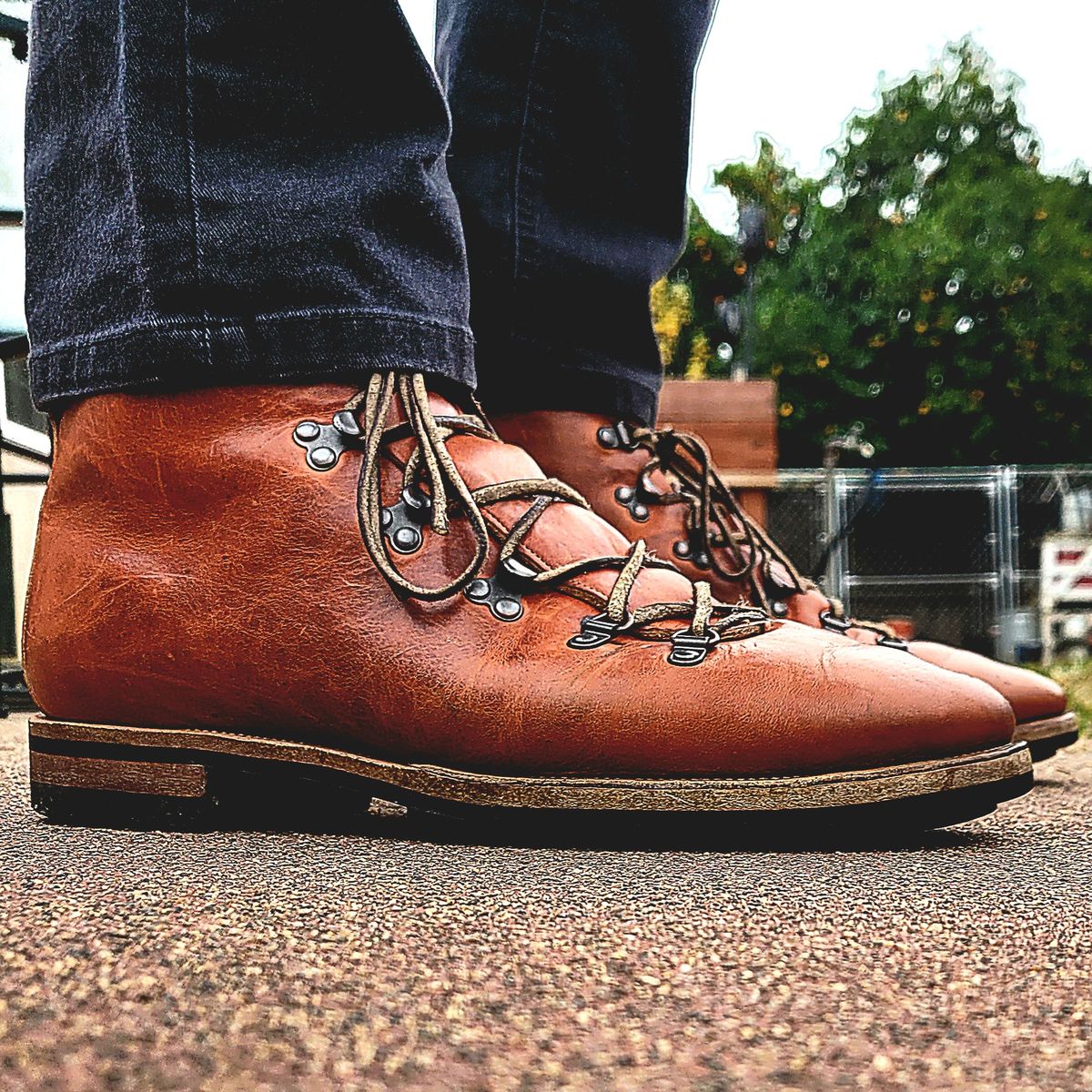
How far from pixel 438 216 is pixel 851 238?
18910mm

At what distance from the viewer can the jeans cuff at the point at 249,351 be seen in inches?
28.3

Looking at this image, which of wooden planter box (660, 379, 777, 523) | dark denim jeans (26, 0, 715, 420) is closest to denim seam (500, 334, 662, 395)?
dark denim jeans (26, 0, 715, 420)

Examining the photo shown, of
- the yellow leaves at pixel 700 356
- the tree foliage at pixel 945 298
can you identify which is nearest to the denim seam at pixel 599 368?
the tree foliage at pixel 945 298

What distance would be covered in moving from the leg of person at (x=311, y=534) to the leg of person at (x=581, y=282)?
282mm

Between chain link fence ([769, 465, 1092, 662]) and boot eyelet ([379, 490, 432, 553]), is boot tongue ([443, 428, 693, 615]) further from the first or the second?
chain link fence ([769, 465, 1092, 662])

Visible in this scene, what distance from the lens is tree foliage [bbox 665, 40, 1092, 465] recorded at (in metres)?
17.2

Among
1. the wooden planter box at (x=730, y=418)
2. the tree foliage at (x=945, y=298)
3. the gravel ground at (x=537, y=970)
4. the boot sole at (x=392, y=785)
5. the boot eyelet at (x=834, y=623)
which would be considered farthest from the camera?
the tree foliage at (x=945, y=298)

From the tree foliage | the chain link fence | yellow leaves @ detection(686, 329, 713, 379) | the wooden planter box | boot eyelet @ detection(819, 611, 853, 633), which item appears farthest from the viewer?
yellow leaves @ detection(686, 329, 713, 379)

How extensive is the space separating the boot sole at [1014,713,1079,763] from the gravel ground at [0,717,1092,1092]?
0.45m

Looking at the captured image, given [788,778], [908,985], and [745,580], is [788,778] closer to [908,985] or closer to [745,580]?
[908,985]

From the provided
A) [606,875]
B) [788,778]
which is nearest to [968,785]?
[788,778]

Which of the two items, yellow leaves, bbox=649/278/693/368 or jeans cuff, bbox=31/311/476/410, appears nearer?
jeans cuff, bbox=31/311/476/410

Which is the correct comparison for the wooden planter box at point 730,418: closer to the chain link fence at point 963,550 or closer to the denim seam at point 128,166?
the denim seam at point 128,166

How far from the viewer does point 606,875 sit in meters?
0.58
